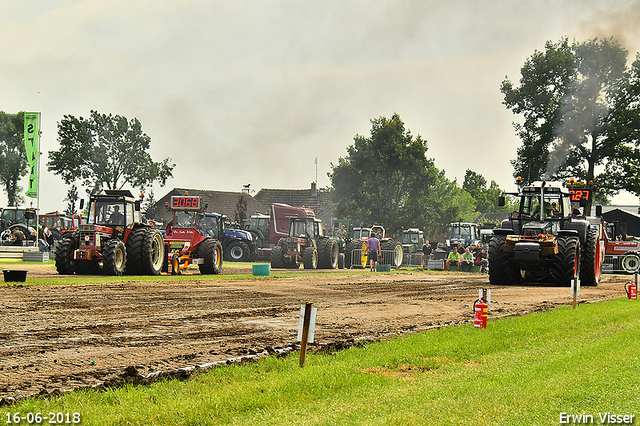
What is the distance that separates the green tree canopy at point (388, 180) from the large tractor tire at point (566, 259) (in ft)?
119

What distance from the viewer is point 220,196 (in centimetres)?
8088

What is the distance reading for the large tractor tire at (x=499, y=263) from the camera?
21.2 meters

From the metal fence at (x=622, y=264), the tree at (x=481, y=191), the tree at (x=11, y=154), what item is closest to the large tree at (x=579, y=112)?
the metal fence at (x=622, y=264)

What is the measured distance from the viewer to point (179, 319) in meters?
10.8

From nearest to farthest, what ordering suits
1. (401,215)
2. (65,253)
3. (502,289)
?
(502,289) → (65,253) → (401,215)

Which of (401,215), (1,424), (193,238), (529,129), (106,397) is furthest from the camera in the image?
(401,215)

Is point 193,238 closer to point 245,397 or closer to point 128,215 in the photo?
point 128,215

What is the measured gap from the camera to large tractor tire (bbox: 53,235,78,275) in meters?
21.4

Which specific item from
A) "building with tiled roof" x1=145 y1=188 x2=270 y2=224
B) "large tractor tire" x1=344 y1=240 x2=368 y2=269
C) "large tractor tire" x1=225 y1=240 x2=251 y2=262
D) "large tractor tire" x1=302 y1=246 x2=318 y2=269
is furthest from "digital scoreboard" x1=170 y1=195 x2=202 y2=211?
"building with tiled roof" x1=145 y1=188 x2=270 y2=224

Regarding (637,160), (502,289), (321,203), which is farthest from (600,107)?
(321,203)

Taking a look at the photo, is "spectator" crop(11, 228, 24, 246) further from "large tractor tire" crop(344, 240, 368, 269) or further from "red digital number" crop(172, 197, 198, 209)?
"large tractor tire" crop(344, 240, 368, 269)

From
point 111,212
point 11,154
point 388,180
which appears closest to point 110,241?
point 111,212

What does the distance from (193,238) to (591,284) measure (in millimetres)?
14263

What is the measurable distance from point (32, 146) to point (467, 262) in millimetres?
23275
